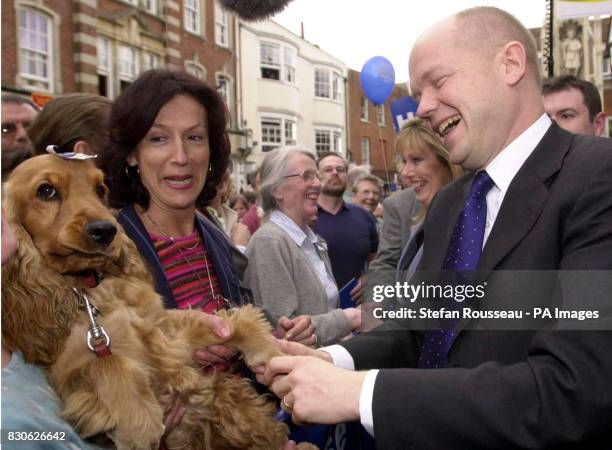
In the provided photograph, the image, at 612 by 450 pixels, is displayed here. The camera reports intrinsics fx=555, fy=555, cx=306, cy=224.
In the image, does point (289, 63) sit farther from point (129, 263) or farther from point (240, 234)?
point (129, 263)

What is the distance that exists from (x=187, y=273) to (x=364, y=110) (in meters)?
32.2

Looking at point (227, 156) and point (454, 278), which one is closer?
point (454, 278)

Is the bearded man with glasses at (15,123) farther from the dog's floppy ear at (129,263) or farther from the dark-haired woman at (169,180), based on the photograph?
the dog's floppy ear at (129,263)

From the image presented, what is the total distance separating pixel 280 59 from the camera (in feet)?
83.7

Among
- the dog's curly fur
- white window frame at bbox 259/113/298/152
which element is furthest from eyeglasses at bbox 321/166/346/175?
white window frame at bbox 259/113/298/152

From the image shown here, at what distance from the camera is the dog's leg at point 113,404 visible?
1770mm

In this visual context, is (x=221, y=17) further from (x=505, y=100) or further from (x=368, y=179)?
(x=505, y=100)

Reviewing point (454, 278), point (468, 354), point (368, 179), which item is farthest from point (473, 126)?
point (368, 179)

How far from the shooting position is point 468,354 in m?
1.84

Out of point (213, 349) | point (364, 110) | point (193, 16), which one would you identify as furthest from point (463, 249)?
point (364, 110)

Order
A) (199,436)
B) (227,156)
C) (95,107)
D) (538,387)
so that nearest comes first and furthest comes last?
1. (538,387)
2. (199,436)
3. (95,107)
4. (227,156)

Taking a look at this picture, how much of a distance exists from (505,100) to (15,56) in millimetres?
14277

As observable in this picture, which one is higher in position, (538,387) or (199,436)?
(538,387)

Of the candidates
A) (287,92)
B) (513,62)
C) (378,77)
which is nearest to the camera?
(513,62)
